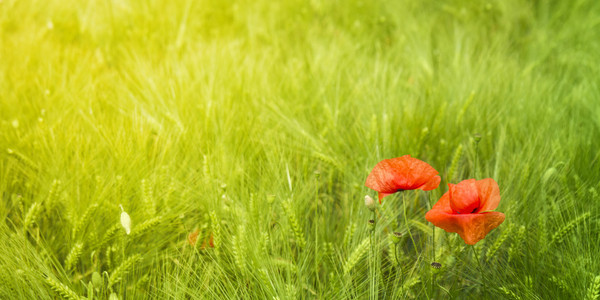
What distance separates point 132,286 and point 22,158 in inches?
19.4

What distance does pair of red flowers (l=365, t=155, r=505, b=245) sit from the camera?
0.68 metres

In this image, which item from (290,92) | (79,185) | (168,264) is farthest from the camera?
(290,92)

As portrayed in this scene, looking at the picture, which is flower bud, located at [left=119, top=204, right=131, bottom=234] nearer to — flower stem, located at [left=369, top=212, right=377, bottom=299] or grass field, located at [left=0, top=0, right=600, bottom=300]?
grass field, located at [left=0, top=0, right=600, bottom=300]

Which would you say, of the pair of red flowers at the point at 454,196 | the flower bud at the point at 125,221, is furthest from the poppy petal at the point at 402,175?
the flower bud at the point at 125,221

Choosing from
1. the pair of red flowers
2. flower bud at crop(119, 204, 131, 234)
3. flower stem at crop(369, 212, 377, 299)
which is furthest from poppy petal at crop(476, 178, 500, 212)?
flower bud at crop(119, 204, 131, 234)

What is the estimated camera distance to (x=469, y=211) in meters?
0.72

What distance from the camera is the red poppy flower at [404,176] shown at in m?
0.76

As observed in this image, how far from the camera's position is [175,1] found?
204 centimetres

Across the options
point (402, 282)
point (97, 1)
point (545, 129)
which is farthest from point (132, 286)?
point (97, 1)

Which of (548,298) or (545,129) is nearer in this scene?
(548,298)

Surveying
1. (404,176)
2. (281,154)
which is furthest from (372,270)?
(281,154)

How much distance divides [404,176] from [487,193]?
125mm

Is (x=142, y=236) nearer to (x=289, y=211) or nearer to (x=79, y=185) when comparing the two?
(x=79, y=185)

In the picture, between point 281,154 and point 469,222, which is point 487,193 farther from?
point 281,154
